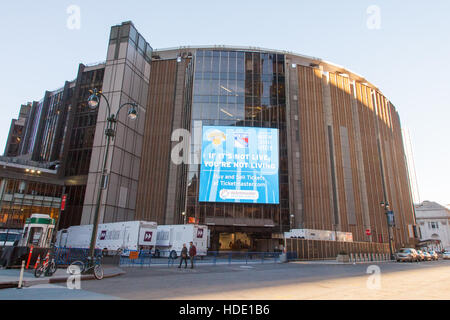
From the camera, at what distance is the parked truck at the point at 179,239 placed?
29859mm

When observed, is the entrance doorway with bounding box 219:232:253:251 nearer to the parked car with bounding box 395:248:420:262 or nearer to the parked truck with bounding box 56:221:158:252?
the parked truck with bounding box 56:221:158:252

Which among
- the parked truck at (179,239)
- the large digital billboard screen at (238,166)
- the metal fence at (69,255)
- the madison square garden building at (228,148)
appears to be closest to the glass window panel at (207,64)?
the madison square garden building at (228,148)

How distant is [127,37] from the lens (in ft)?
162

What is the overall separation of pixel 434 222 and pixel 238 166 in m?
108

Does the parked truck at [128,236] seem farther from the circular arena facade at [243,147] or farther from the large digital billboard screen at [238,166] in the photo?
the large digital billboard screen at [238,166]

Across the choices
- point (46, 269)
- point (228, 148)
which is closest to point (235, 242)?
point (228, 148)

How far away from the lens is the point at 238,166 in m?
44.6

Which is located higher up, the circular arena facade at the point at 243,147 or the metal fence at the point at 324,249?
the circular arena facade at the point at 243,147

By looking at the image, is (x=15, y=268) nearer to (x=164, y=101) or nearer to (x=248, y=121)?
(x=248, y=121)

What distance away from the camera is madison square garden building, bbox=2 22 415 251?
44.9 m

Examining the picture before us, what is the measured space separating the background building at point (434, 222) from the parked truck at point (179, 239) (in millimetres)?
109848

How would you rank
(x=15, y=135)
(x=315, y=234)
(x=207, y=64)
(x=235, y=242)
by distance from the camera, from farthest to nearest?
(x=15, y=135), (x=207, y=64), (x=235, y=242), (x=315, y=234)

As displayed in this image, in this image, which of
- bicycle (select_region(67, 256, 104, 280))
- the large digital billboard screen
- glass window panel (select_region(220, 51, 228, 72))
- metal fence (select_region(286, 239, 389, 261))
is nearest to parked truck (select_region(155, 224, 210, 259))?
metal fence (select_region(286, 239, 389, 261))

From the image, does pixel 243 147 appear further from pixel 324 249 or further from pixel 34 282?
pixel 34 282
